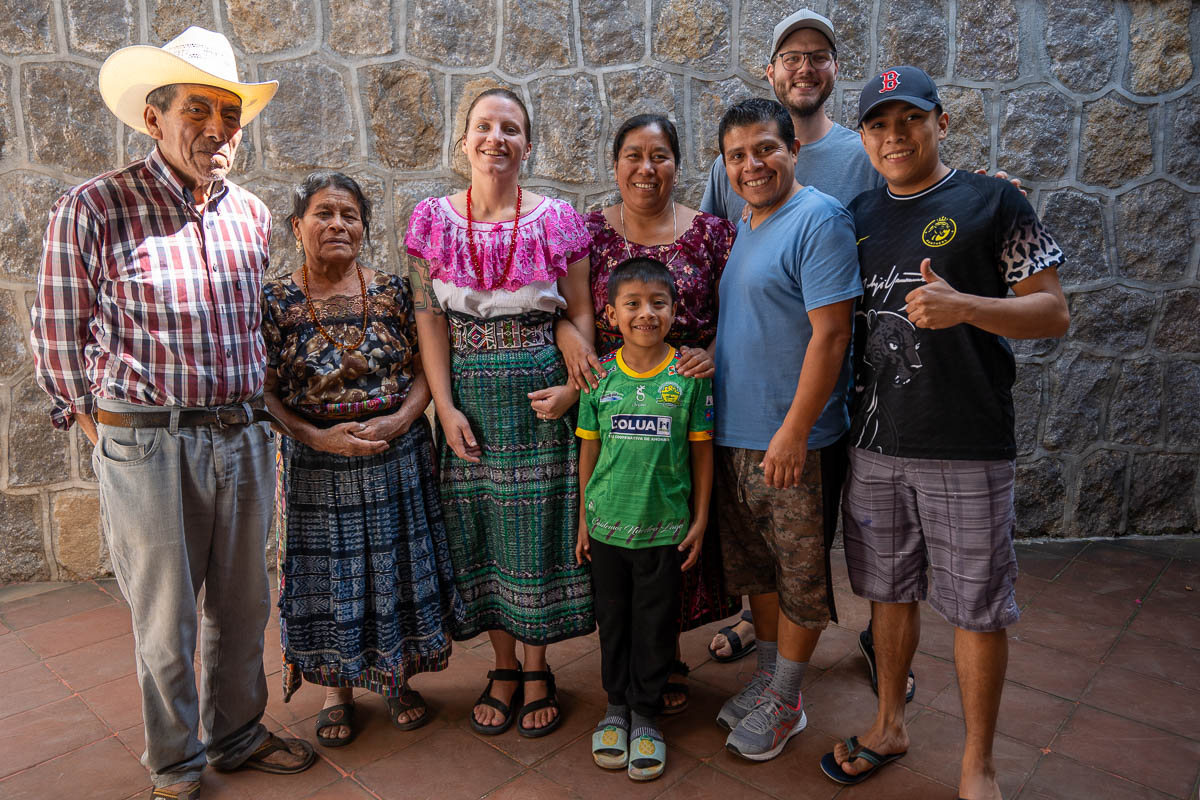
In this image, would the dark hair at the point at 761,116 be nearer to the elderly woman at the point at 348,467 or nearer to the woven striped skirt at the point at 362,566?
the elderly woman at the point at 348,467

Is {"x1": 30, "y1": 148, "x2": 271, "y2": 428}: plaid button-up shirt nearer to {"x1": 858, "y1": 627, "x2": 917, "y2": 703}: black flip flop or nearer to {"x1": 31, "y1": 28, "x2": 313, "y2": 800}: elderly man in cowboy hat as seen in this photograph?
{"x1": 31, "y1": 28, "x2": 313, "y2": 800}: elderly man in cowboy hat

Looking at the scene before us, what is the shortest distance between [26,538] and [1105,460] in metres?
5.13

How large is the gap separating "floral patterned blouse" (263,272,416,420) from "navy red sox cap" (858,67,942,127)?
4.72 feet

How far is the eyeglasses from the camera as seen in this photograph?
248cm

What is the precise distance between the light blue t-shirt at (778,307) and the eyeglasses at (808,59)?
2.17 ft

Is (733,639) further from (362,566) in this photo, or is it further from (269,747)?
(269,747)

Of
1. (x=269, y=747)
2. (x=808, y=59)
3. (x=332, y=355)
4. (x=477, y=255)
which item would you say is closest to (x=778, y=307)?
(x=477, y=255)

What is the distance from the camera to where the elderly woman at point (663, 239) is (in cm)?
218

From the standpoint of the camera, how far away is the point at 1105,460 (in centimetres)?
384

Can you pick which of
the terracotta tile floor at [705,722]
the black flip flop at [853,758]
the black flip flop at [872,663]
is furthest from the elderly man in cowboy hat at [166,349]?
the black flip flop at [872,663]

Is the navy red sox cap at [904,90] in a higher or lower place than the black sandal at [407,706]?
higher

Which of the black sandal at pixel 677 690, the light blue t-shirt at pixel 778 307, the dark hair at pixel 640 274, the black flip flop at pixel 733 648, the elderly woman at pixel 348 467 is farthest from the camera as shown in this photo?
the black flip flop at pixel 733 648

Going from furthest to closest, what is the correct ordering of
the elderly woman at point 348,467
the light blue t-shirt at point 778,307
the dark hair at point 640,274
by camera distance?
1. the elderly woman at point 348,467
2. the dark hair at point 640,274
3. the light blue t-shirt at point 778,307

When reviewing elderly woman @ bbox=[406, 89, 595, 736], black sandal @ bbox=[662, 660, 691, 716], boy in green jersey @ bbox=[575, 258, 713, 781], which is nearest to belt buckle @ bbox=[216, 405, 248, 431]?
elderly woman @ bbox=[406, 89, 595, 736]
